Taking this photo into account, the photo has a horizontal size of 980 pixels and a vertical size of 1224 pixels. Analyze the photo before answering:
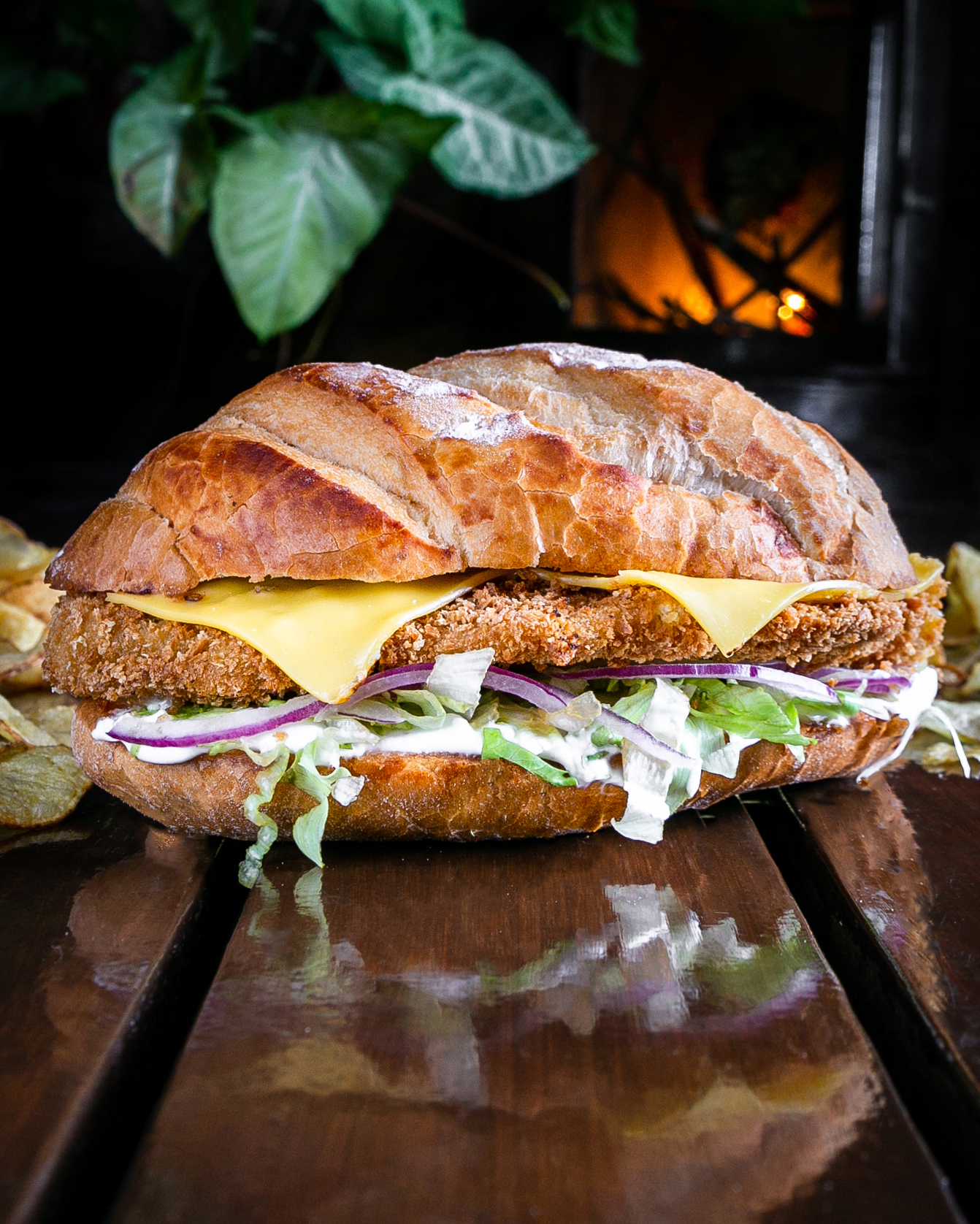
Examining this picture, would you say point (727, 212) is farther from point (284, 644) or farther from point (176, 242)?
point (284, 644)

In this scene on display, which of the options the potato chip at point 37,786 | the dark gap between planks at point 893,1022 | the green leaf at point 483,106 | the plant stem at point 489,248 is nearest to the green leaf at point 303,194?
the green leaf at point 483,106

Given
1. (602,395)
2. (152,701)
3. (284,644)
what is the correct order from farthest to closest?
(602,395)
(152,701)
(284,644)

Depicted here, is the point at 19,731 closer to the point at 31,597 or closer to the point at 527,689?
the point at 31,597

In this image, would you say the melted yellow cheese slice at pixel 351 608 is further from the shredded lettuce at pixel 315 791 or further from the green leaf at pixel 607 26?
the green leaf at pixel 607 26

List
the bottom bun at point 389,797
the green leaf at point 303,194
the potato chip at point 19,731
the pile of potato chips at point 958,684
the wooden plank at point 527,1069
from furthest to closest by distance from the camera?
1. the green leaf at point 303,194
2. the pile of potato chips at point 958,684
3. the potato chip at point 19,731
4. the bottom bun at point 389,797
5. the wooden plank at point 527,1069

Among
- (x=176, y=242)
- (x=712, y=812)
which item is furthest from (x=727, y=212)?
(x=712, y=812)

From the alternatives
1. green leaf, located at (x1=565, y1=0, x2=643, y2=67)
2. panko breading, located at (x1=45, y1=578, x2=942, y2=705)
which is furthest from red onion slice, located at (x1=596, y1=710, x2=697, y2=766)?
green leaf, located at (x1=565, y1=0, x2=643, y2=67)
